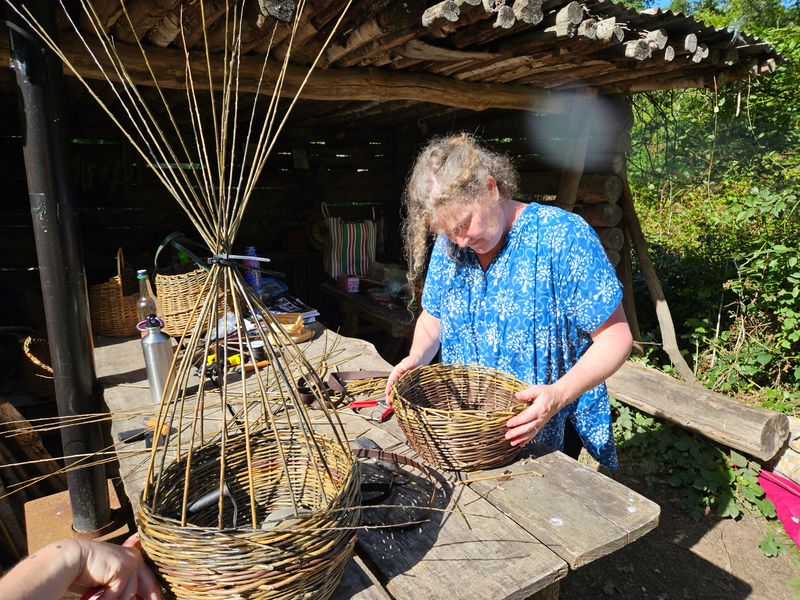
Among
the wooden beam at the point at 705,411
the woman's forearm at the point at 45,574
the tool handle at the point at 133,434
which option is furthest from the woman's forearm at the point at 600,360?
the wooden beam at the point at 705,411

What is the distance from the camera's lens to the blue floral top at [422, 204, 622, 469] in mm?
1896

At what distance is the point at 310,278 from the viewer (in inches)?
251

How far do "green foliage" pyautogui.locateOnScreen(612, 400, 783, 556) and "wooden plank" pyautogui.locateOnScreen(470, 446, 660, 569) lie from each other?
2.42 m

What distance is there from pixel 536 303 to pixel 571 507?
75 centimetres

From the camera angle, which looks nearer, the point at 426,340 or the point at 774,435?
the point at 426,340

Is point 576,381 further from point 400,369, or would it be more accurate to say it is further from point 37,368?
point 37,368

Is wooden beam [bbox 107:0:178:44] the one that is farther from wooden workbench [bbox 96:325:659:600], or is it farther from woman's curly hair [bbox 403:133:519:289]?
wooden workbench [bbox 96:325:659:600]

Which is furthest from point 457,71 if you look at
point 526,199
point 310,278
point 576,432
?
point 310,278

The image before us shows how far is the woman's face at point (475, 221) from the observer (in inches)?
74.7

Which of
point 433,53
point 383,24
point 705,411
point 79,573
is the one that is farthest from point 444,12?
point 705,411

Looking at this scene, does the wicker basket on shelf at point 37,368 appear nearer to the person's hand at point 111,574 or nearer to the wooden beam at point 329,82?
the wooden beam at point 329,82

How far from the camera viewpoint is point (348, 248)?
6.10 meters

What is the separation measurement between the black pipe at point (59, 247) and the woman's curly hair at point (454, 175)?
1.31 m

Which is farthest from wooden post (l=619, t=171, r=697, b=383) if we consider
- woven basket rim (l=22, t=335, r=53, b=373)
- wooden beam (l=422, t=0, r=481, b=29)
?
woven basket rim (l=22, t=335, r=53, b=373)
